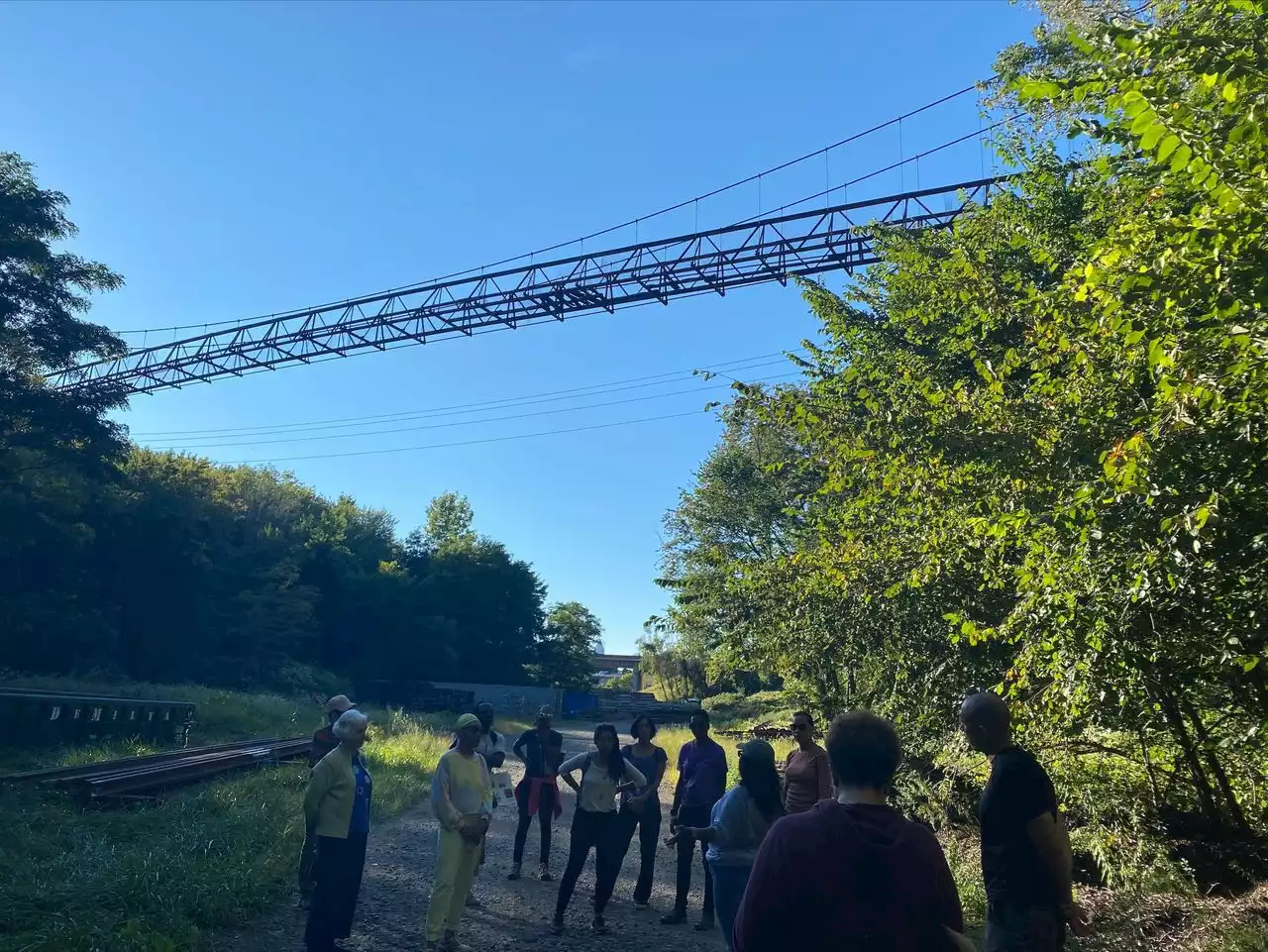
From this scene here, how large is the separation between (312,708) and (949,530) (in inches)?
1205

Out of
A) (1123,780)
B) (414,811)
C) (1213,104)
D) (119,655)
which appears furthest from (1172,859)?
(119,655)

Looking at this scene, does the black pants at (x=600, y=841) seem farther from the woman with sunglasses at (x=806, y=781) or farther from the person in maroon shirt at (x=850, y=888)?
the person in maroon shirt at (x=850, y=888)

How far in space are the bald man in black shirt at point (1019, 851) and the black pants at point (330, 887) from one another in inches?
157

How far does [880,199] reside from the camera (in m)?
21.2

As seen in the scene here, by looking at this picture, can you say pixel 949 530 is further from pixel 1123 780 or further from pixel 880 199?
pixel 880 199

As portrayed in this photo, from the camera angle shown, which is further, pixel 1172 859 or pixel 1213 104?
pixel 1172 859

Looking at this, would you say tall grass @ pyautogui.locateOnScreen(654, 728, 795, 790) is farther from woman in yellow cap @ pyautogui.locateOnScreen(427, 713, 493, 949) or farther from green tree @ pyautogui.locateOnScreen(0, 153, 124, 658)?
green tree @ pyautogui.locateOnScreen(0, 153, 124, 658)

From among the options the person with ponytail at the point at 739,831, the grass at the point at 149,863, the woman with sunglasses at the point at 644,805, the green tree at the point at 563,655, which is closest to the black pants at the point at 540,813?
the woman with sunglasses at the point at 644,805

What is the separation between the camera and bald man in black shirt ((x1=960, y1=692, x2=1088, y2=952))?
3723mm

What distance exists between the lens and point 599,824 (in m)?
7.40

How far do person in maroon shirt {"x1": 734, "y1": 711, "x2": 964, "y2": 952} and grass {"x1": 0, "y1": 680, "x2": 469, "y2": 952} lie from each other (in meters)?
4.82

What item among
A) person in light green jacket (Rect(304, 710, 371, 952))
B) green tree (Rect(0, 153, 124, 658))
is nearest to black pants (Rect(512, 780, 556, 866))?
person in light green jacket (Rect(304, 710, 371, 952))

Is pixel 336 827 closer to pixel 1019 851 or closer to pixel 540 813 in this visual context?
pixel 540 813

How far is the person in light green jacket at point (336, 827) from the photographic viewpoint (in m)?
5.77
